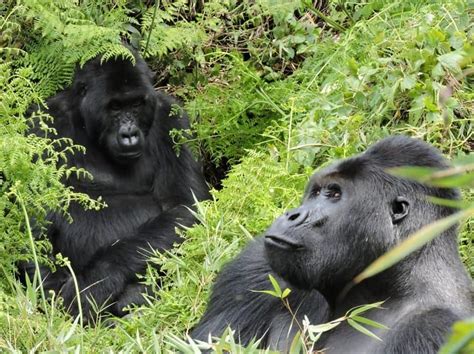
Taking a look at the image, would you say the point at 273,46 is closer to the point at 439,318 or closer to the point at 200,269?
the point at 200,269

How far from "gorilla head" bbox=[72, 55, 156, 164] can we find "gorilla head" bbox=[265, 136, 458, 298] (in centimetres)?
293

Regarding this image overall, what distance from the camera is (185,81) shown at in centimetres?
727

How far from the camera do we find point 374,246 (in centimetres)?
335

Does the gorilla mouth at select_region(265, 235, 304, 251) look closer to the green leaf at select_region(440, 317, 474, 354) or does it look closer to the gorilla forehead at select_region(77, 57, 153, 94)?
the green leaf at select_region(440, 317, 474, 354)

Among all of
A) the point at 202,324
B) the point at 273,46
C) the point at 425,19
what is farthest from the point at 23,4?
the point at 202,324

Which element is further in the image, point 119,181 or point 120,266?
point 119,181

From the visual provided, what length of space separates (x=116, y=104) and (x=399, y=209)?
3.12 m

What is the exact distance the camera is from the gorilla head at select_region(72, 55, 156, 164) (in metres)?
6.17

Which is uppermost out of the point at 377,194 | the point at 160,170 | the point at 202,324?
the point at 377,194

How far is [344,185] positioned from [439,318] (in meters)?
0.51

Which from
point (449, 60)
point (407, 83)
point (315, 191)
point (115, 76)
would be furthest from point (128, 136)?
point (315, 191)

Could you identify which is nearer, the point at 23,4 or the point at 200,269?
the point at 200,269

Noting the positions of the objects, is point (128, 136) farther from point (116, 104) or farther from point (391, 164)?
point (391, 164)

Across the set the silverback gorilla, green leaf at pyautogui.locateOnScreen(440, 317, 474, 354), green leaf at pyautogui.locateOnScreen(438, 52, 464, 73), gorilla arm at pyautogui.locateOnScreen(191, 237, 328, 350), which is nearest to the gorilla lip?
green leaf at pyautogui.locateOnScreen(438, 52, 464, 73)
